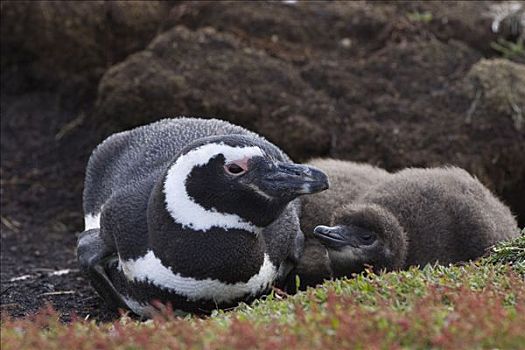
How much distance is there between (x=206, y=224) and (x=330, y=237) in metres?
1.10

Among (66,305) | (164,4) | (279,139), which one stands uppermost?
(164,4)

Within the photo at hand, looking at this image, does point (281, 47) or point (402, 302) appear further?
point (281, 47)

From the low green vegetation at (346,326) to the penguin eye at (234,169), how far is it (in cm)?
97

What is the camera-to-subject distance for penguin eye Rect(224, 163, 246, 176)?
569cm

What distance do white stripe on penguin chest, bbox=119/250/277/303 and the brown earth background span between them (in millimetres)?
2150

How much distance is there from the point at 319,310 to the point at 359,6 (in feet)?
19.5

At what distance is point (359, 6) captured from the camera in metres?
10.0

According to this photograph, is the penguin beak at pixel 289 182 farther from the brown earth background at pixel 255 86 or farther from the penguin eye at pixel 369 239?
the brown earth background at pixel 255 86

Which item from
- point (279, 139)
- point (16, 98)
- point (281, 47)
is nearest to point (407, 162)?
point (279, 139)

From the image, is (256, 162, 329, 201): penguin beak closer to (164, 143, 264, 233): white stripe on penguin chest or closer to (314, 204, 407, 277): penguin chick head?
(164, 143, 264, 233): white stripe on penguin chest

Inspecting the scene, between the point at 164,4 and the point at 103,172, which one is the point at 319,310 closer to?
the point at 103,172

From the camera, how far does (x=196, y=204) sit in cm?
575

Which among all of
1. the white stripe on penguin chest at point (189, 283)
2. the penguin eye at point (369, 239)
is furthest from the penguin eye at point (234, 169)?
the penguin eye at point (369, 239)

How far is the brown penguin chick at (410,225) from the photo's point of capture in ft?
21.9
